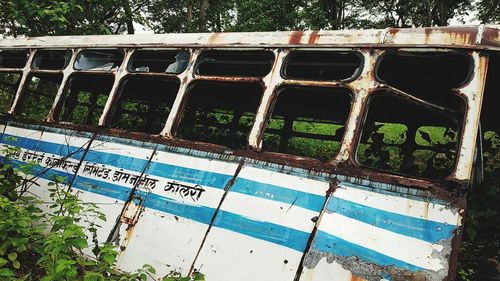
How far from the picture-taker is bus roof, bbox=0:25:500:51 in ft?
7.62

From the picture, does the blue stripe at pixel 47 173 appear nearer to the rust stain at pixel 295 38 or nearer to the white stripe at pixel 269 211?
the white stripe at pixel 269 211

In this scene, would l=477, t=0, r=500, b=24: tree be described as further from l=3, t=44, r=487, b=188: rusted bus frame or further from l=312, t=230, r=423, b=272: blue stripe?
l=312, t=230, r=423, b=272: blue stripe

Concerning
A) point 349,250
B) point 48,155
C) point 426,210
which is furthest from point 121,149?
point 426,210

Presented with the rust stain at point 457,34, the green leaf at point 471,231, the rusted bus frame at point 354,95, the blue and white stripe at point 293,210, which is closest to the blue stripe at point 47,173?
the blue and white stripe at point 293,210

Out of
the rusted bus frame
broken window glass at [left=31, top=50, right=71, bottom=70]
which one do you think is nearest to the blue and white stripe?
the rusted bus frame

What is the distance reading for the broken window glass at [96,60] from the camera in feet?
13.3

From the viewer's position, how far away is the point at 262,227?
2570 millimetres

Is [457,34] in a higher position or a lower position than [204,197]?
higher

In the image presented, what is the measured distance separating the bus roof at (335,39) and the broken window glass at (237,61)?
88mm

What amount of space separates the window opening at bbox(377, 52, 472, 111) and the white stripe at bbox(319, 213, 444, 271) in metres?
0.92

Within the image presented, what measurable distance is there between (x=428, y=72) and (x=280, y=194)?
1.61 metres

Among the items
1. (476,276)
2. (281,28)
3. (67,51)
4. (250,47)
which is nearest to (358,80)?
(250,47)

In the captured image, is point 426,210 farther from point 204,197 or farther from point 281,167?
point 204,197

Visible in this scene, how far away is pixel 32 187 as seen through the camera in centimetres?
385
